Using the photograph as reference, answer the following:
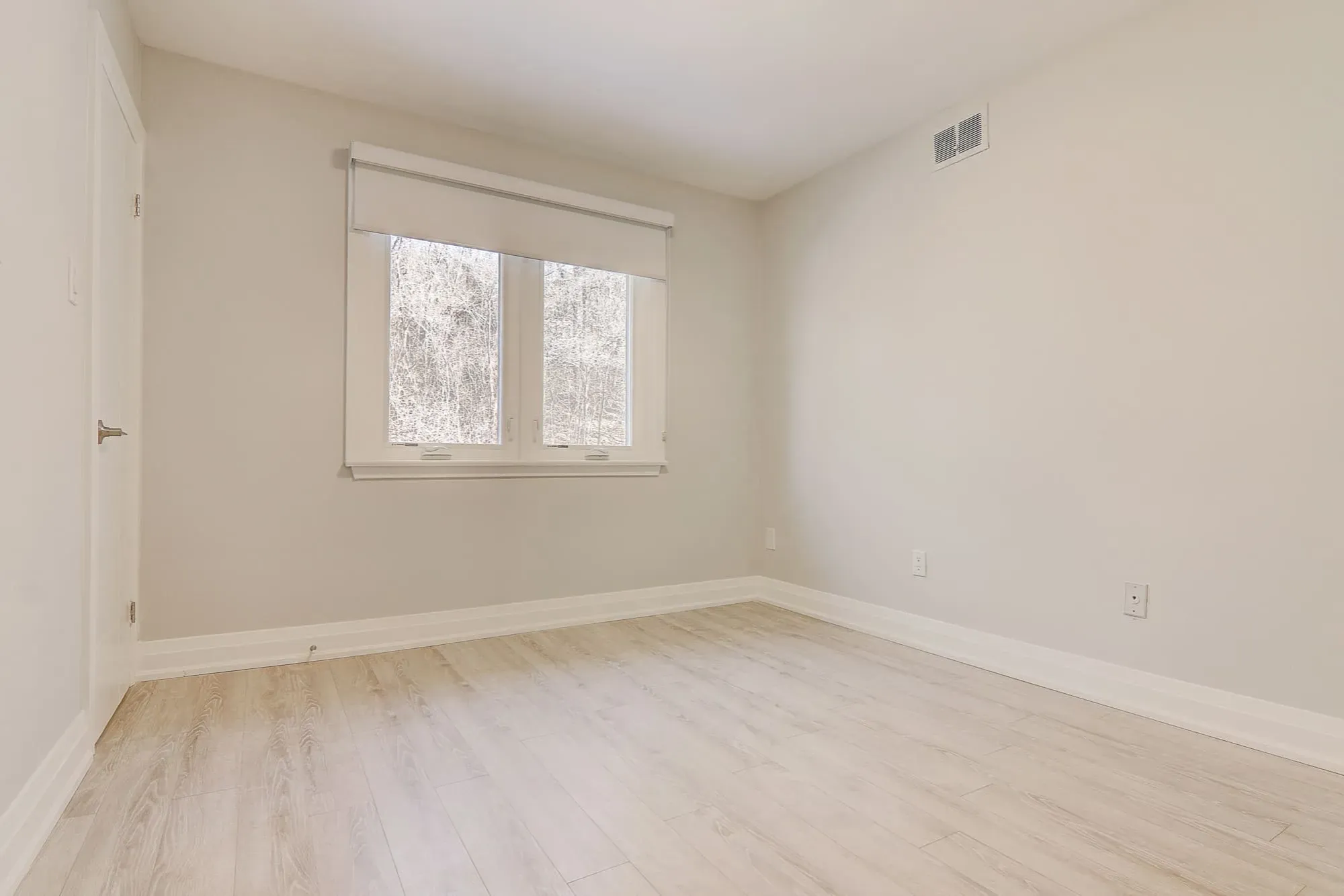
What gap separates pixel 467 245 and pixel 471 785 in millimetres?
2464

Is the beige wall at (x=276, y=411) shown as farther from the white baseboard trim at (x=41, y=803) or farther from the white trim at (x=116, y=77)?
the white baseboard trim at (x=41, y=803)

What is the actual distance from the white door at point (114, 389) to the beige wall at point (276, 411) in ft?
0.35

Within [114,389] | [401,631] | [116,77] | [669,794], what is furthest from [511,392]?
[669,794]

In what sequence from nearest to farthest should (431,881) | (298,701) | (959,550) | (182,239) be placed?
(431,881), (298,701), (182,239), (959,550)

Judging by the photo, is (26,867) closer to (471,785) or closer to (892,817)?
(471,785)

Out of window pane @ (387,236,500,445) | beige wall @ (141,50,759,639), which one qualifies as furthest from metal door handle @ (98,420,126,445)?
window pane @ (387,236,500,445)

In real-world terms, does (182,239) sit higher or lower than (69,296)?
higher

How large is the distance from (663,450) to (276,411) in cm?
198

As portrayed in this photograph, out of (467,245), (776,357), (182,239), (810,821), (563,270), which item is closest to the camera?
(810,821)

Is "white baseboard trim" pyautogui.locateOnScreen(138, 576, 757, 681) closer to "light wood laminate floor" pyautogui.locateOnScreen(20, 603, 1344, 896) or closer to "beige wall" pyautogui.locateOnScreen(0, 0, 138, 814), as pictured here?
"light wood laminate floor" pyautogui.locateOnScreen(20, 603, 1344, 896)

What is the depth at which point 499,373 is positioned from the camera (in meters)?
3.39

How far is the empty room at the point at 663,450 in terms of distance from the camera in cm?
159

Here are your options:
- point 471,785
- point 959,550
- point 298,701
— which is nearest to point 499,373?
point 298,701

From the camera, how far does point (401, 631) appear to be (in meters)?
3.12
